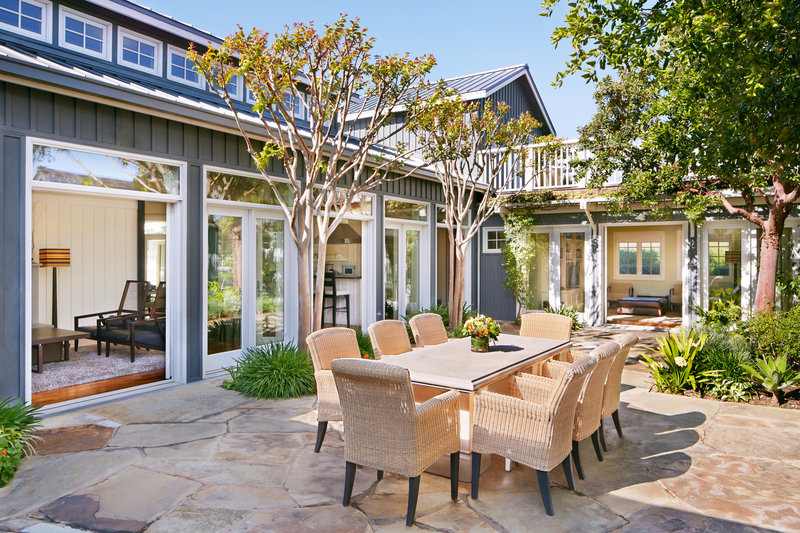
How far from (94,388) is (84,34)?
4664 millimetres

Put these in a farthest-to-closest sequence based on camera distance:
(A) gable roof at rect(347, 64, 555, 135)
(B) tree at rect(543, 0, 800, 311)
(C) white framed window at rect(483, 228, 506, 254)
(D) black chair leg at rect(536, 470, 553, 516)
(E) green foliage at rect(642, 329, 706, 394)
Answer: (A) gable roof at rect(347, 64, 555, 135), (C) white framed window at rect(483, 228, 506, 254), (E) green foliage at rect(642, 329, 706, 394), (B) tree at rect(543, 0, 800, 311), (D) black chair leg at rect(536, 470, 553, 516)

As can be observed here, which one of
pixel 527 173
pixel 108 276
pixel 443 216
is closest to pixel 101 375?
pixel 108 276

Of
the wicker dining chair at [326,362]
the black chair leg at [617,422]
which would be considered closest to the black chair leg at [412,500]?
the wicker dining chair at [326,362]

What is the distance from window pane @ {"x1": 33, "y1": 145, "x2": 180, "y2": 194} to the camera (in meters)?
4.55

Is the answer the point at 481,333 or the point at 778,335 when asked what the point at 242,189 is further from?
the point at 778,335

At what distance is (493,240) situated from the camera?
1182cm

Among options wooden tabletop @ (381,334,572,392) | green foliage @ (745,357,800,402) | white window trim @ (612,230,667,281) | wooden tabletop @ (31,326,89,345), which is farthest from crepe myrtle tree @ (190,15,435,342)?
white window trim @ (612,230,667,281)

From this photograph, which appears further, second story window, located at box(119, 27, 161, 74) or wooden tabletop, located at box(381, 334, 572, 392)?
second story window, located at box(119, 27, 161, 74)

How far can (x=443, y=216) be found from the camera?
1049cm

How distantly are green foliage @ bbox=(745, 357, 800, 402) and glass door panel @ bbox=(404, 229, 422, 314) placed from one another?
5.38 metres

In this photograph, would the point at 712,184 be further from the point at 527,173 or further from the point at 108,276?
the point at 108,276

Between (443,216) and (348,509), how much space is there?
26.1ft

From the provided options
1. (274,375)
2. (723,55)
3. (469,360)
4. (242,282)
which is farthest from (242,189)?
(723,55)

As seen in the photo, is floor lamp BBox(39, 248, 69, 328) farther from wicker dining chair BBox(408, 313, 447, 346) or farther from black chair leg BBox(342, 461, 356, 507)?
black chair leg BBox(342, 461, 356, 507)
